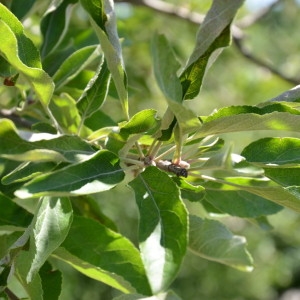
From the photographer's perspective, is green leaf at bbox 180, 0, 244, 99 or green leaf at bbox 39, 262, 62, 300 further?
green leaf at bbox 39, 262, 62, 300

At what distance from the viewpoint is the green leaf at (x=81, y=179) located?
62 cm

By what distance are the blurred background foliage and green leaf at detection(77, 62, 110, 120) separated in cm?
18

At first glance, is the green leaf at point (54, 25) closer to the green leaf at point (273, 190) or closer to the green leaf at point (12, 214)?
the green leaf at point (12, 214)

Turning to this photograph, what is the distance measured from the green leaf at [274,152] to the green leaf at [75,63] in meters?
0.33

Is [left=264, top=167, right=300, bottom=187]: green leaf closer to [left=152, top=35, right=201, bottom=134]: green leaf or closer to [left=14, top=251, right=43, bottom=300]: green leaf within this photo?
[left=152, top=35, right=201, bottom=134]: green leaf

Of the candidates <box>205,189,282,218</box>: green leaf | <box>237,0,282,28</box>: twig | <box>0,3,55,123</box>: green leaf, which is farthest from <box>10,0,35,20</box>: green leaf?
<box>237,0,282,28</box>: twig

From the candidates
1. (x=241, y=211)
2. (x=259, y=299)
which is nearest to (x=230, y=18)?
(x=241, y=211)

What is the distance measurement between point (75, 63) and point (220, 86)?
1.94m

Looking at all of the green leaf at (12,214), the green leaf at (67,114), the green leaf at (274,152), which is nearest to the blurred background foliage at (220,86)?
the green leaf at (67,114)

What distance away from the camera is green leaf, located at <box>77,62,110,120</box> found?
0.88 meters

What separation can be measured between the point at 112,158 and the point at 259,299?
4520 millimetres

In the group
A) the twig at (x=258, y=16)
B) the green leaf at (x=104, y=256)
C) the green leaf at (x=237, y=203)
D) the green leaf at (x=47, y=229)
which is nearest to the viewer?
the green leaf at (x=47, y=229)

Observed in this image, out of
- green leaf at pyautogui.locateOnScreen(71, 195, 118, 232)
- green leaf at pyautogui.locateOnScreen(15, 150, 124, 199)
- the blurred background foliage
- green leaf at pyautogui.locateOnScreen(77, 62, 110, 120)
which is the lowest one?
the blurred background foliage

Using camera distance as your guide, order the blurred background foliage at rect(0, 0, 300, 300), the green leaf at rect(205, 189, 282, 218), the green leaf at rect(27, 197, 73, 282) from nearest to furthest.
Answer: the green leaf at rect(27, 197, 73, 282)
the green leaf at rect(205, 189, 282, 218)
the blurred background foliage at rect(0, 0, 300, 300)
